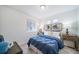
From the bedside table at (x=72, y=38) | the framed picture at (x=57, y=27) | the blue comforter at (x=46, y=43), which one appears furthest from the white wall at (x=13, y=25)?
the bedside table at (x=72, y=38)

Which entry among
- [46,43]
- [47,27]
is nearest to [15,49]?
[46,43]

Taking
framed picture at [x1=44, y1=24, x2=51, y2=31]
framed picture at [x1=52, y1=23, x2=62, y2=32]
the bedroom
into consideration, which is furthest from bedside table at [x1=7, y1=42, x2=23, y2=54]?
framed picture at [x1=52, y1=23, x2=62, y2=32]

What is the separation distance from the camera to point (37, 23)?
135cm

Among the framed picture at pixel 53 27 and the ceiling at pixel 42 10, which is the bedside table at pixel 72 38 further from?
the ceiling at pixel 42 10

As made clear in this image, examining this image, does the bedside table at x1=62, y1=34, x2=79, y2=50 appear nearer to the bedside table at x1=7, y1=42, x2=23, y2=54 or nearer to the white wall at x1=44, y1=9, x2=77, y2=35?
the white wall at x1=44, y1=9, x2=77, y2=35

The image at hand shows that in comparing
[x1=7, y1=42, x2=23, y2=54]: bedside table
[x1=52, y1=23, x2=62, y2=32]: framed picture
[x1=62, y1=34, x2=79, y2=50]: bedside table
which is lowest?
[x1=7, y1=42, x2=23, y2=54]: bedside table

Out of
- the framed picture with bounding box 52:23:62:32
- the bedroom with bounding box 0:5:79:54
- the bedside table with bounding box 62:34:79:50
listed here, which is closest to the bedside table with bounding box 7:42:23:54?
the bedroom with bounding box 0:5:79:54

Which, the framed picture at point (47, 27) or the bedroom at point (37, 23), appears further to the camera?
the framed picture at point (47, 27)

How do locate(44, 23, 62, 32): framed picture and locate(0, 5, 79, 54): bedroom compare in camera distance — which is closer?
locate(0, 5, 79, 54): bedroom

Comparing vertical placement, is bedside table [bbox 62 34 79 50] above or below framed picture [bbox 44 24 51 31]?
below

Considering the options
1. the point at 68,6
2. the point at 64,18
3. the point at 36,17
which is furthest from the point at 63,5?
the point at 36,17

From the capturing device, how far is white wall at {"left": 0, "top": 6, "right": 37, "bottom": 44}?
1183 millimetres

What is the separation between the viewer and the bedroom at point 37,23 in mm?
1203
